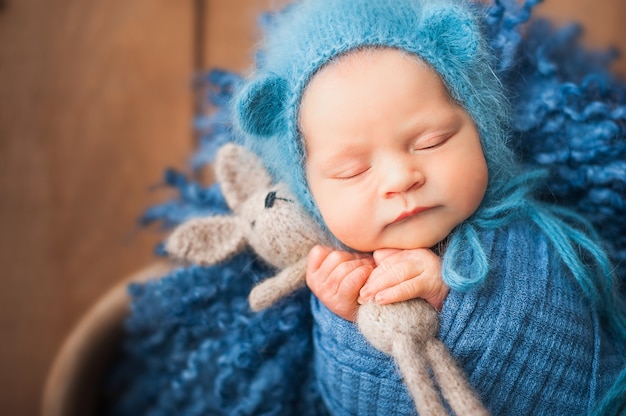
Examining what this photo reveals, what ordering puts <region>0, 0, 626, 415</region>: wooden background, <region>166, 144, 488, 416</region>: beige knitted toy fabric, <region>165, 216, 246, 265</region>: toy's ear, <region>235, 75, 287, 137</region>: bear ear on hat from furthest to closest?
1. <region>0, 0, 626, 415</region>: wooden background
2. <region>165, 216, 246, 265</region>: toy's ear
3. <region>235, 75, 287, 137</region>: bear ear on hat
4. <region>166, 144, 488, 416</region>: beige knitted toy fabric

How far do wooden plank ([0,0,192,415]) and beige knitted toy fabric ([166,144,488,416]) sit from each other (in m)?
0.52

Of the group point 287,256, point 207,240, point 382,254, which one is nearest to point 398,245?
point 382,254

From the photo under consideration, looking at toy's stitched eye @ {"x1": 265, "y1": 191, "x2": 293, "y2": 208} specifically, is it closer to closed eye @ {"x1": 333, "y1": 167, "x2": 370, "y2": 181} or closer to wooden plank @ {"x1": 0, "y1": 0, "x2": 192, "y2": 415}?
closed eye @ {"x1": 333, "y1": 167, "x2": 370, "y2": 181}

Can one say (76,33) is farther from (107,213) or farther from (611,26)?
(611,26)

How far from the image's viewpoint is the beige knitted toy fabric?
594 millimetres

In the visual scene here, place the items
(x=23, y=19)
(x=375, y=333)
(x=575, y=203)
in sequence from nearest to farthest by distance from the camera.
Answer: (x=375, y=333) < (x=575, y=203) < (x=23, y=19)

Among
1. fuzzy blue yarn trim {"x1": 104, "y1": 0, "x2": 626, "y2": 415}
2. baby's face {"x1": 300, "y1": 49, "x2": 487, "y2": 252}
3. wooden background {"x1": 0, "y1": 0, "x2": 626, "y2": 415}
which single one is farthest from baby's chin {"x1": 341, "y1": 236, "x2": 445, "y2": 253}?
wooden background {"x1": 0, "y1": 0, "x2": 626, "y2": 415}

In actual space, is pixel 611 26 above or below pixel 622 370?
above

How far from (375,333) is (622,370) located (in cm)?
29

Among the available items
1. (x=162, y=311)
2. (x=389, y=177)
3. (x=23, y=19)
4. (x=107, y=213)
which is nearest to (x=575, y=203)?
(x=389, y=177)

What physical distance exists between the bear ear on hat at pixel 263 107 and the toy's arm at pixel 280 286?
158 millimetres

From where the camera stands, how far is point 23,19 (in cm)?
124

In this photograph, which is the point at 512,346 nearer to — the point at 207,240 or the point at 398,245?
the point at 398,245

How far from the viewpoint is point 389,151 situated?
0.66 metres
